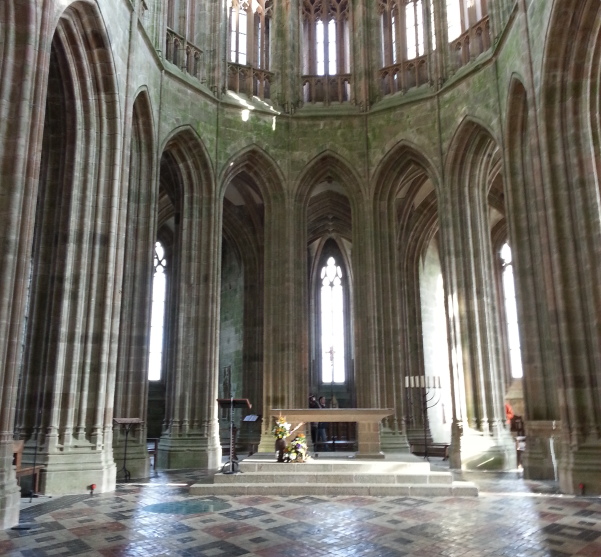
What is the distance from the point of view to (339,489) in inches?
425

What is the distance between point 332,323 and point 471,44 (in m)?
15.1

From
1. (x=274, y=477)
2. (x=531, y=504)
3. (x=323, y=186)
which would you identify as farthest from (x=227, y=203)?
(x=531, y=504)

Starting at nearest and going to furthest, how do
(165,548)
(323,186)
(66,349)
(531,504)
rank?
1. (165,548)
2. (531,504)
3. (66,349)
4. (323,186)

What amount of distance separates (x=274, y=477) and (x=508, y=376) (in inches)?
668

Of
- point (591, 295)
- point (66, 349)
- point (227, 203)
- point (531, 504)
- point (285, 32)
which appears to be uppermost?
point (285, 32)

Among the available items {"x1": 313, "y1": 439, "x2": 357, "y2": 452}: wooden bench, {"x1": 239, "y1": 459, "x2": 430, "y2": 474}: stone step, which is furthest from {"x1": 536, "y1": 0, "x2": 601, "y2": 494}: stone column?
{"x1": 313, "y1": 439, "x2": 357, "y2": 452}: wooden bench

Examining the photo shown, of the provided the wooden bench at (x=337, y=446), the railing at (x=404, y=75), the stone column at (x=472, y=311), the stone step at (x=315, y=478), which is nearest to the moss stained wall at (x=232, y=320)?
the wooden bench at (x=337, y=446)

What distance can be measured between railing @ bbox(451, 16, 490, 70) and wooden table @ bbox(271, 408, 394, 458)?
36.0 feet

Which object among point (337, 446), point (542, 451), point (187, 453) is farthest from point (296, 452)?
point (337, 446)

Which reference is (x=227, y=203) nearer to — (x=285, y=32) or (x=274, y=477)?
(x=285, y=32)

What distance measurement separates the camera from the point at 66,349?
1167 centimetres

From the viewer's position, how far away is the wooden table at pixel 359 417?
12477mm

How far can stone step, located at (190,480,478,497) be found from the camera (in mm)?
10539

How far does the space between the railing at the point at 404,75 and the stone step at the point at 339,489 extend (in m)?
13.1
